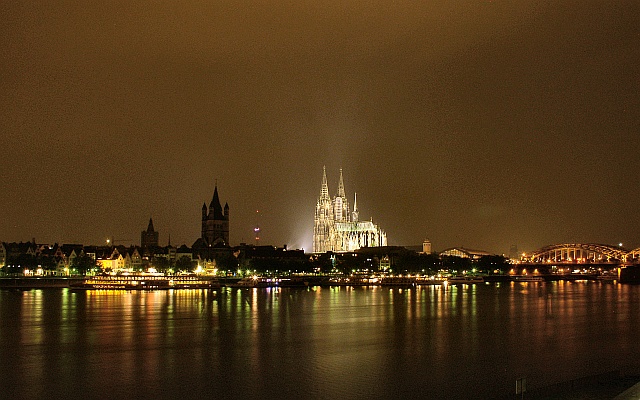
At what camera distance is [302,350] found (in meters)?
26.7

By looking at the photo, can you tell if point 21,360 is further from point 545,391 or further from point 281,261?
point 281,261

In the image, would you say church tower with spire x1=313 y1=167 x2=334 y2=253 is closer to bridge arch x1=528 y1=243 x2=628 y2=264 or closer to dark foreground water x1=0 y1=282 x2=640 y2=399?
bridge arch x1=528 y1=243 x2=628 y2=264

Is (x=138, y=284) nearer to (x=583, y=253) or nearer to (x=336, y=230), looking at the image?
(x=336, y=230)

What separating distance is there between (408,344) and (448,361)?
4357 millimetres

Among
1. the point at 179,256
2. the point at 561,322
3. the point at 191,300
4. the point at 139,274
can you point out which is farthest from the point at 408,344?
the point at 179,256

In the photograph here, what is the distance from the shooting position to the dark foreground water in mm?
19891

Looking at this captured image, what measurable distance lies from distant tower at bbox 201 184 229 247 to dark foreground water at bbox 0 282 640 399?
7364 centimetres

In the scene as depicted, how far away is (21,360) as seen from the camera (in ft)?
81.2

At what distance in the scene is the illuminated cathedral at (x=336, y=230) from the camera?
15525 cm

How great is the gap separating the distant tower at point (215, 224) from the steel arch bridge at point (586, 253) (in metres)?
72.0

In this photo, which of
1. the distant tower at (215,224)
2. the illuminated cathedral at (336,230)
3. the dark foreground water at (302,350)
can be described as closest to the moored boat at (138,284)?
the dark foreground water at (302,350)

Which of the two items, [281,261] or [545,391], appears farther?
[281,261]

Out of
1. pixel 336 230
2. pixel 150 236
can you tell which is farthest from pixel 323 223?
pixel 150 236

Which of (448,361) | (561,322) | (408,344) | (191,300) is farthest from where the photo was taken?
(191,300)
